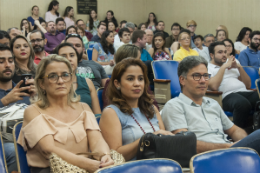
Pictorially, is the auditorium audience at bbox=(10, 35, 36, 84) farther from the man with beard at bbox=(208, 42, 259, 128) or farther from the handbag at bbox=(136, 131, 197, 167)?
the man with beard at bbox=(208, 42, 259, 128)

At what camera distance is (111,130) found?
150 centimetres

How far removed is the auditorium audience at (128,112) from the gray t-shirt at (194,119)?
0.27 ft

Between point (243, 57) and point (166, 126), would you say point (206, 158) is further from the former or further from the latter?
point (243, 57)

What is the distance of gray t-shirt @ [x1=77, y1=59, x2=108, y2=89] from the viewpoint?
8.63 feet

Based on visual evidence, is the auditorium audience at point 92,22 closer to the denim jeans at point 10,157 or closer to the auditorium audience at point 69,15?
the auditorium audience at point 69,15

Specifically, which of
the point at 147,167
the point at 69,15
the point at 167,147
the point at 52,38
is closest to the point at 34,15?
the point at 69,15

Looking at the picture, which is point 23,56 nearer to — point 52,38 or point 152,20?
point 52,38

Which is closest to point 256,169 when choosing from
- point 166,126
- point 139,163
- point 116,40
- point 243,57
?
point 139,163

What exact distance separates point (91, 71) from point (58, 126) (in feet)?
4.11

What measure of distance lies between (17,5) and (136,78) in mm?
6513

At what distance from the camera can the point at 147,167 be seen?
968mm

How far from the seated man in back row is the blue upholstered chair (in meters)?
0.69

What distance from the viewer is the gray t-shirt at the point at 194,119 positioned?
172 cm

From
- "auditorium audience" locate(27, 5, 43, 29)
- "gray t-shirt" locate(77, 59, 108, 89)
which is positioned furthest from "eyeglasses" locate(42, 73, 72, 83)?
"auditorium audience" locate(27, 5, 43, 29)
